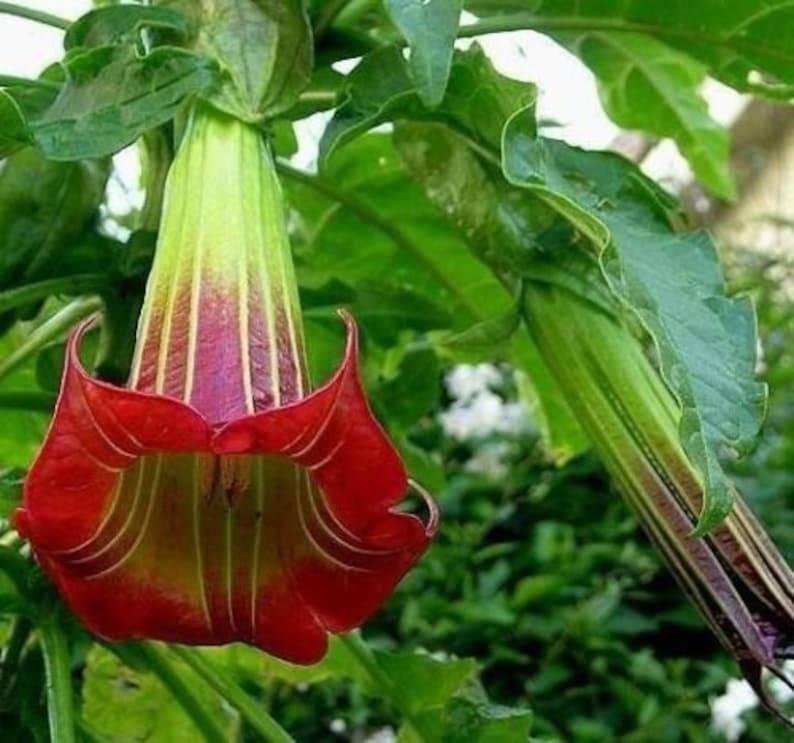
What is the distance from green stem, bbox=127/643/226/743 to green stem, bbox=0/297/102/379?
14 centimetres

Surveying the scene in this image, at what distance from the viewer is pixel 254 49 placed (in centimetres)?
65

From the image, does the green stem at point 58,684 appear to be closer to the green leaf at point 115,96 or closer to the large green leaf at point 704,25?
the green leaf at point 115,96

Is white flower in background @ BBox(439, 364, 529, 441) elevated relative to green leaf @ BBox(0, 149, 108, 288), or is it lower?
lower

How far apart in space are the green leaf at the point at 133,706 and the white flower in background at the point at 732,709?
1.00 meters

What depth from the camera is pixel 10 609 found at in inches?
28.5

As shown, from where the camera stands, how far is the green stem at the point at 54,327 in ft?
2.61

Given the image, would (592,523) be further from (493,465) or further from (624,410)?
(624,410)

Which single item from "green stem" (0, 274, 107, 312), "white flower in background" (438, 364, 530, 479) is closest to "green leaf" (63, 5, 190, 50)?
"green stem" (0, 274, 107, 312)

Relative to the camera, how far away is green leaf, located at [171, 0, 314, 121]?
647 mm

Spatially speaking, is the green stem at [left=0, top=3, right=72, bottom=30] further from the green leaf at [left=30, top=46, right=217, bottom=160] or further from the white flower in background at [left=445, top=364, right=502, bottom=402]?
the white flower in background at [left=445, top=364, right=502, bottom=402]

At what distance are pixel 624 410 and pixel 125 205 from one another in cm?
49

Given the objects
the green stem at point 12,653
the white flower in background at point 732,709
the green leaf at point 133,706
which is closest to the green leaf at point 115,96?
the green stem at point 12,653

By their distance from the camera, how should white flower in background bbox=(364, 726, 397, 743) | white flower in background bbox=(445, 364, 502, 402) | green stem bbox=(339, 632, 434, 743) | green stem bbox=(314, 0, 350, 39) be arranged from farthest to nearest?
1. white flower in background bbox=(445, 364, 502, 402)
2. white flower in background bbox=(364, 726, 397, 743)
3. green stem bbox=(339, 632, 434, 743)
4. green stem bbox=(314, 0, 350, 39)

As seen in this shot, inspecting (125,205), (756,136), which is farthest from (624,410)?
(756,136)
